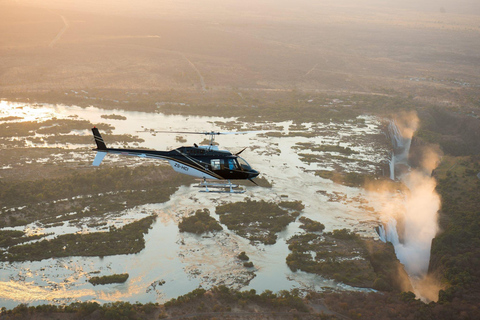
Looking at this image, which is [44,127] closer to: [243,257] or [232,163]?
[232,163]

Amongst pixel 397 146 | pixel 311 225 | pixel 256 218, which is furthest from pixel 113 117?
pixel 397 146

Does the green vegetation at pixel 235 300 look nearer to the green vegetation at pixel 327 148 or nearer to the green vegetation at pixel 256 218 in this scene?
the green vegetation at pixel 256 218

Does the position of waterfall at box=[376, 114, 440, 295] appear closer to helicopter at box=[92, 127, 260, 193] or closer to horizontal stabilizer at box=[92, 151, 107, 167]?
helicopter at box=[92, 127, 260, 193]

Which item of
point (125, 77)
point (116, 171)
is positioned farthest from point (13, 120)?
point (125, 77)

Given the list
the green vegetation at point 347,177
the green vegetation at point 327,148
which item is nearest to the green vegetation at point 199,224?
the green vegetation at point 347,177

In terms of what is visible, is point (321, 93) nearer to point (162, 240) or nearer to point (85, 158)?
point (85, 158)

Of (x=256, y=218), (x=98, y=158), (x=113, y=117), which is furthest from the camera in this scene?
(x=113, y=117)

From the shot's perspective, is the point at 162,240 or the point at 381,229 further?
the point at 381,229
